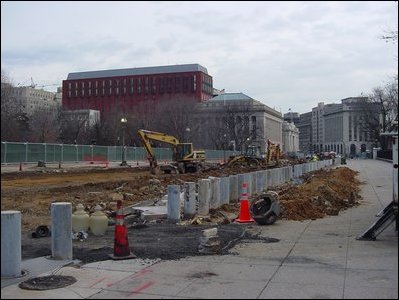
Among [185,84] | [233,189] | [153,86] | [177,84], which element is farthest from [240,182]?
[153,86]

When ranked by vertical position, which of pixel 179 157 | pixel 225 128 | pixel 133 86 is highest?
pixel 133 86

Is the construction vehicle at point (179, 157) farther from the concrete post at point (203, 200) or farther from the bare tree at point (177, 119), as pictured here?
the bare tree at point (177, 119)

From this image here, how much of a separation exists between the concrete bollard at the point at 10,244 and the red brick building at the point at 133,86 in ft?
408

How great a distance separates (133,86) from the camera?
143500 millimetres

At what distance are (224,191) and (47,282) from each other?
10099 millimetres

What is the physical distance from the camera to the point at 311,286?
664cm

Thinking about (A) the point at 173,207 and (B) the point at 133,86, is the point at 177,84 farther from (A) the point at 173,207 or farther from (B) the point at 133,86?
(A) the point at 173,207

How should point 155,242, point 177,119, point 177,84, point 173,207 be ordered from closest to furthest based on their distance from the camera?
point 155,242 < point 173,207 < point 177,119 < point 177,84

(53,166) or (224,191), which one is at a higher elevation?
(53,166)

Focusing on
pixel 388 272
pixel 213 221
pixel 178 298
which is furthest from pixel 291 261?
pixel 213 221

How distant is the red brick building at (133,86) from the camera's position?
135 metres

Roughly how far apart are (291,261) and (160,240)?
300 centimetres

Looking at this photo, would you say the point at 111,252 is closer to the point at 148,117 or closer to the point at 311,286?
the point at 311,286

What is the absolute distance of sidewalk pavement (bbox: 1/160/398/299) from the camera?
645 centimetres
